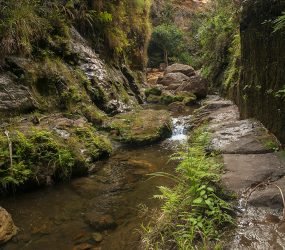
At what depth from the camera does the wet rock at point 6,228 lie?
3.29 m

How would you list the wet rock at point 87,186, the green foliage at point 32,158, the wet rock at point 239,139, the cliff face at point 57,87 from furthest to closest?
1. the cliff face at point 57,87
2. the wet rock at point 87,186
3. the green foliage at point 32,158
4. the wet rock at point 239,139

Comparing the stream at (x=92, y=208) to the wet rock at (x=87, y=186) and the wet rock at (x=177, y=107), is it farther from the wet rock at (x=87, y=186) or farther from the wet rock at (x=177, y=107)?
the wet rock at (x=177, y=107)

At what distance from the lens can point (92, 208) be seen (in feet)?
13.3

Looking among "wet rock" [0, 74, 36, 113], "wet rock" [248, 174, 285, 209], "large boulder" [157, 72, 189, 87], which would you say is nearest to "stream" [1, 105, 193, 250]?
"wet rock" [248, 174, 285, 209]

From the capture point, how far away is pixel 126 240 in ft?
10.8

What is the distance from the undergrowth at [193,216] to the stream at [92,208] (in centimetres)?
40

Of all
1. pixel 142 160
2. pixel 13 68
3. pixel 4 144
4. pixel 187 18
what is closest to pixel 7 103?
pixel 13 68

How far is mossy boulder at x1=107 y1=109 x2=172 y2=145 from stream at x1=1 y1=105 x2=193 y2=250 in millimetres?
990

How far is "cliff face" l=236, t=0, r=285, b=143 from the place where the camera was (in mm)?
4102

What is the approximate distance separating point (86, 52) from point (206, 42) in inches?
220

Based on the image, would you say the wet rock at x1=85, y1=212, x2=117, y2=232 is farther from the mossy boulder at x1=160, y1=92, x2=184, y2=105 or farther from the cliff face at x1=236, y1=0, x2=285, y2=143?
the mossy boulder at x1=160, y1=92, x2=184, y2=105

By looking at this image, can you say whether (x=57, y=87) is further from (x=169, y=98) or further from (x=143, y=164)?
(x=169, y=98)

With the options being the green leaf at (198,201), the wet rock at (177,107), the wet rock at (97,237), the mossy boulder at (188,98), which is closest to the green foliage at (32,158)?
the wet rock at (97,237)

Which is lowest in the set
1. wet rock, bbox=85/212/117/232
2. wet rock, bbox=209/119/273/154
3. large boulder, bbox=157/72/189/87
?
wet rock, bbox=85/212/117/232
